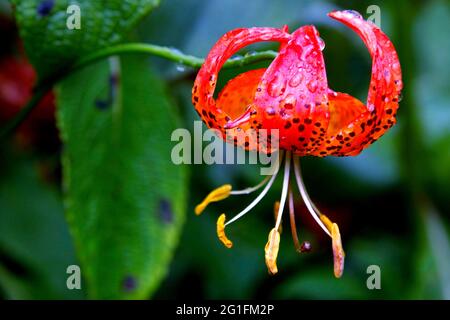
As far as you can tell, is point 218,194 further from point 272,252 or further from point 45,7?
point 45,7

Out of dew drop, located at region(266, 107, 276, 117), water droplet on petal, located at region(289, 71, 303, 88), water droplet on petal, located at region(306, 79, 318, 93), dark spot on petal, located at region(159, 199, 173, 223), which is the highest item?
water droplet on petal, located at region(289, 71, 303, 88)

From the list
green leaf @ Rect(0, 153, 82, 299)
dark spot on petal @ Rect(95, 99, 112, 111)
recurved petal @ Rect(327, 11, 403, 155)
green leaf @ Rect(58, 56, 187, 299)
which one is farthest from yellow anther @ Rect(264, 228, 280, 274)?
green leaf @ Rect(0, 153, 82, 299)

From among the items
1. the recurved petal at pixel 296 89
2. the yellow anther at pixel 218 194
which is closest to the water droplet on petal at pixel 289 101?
the recurved petal at pixel 296 89

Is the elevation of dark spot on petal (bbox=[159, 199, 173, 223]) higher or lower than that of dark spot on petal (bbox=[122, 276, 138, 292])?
higher

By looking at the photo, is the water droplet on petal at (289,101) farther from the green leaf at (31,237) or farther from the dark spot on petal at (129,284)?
the green leaf at (31,237)

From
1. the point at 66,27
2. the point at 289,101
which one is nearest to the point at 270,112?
the point at 289,101

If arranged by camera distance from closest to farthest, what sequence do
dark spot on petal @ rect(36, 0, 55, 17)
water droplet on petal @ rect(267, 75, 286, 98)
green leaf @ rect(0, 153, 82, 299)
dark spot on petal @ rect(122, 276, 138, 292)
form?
water droplet on petal @ rect(267, 75, 286, 98), dark spot on petal @ rect(36, 0, 55, 17), dark spot on petal @ rect(122, 276, 138, 292), green leaf @ rect(0, 153, 82, 299)

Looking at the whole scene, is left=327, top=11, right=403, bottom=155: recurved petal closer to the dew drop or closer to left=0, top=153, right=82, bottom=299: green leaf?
the dew drop

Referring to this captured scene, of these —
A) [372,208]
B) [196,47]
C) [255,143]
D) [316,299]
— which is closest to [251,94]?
[255,143]
